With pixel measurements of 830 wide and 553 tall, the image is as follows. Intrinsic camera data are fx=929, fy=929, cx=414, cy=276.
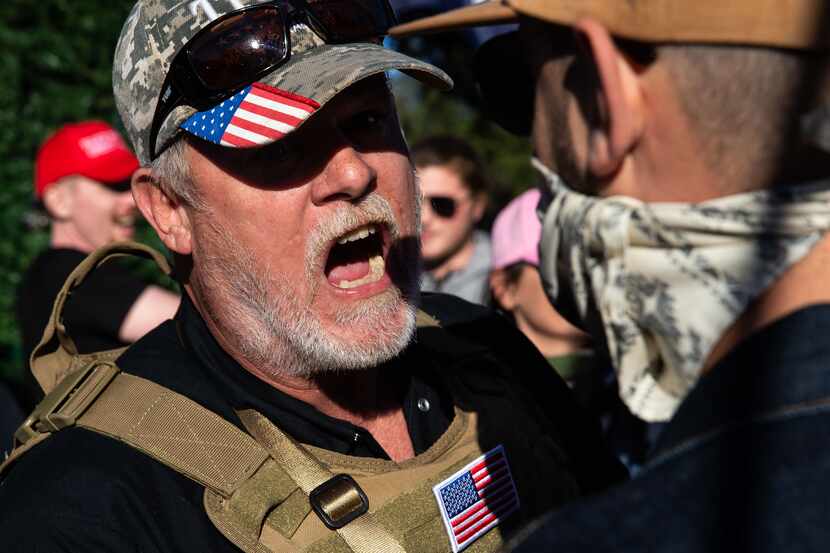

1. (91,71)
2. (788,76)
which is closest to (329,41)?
(788,76)

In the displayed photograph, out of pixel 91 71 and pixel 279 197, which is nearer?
pixel 279 197

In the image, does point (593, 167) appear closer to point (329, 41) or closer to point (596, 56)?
point (596, 56)

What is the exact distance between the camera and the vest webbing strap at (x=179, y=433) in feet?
5.47

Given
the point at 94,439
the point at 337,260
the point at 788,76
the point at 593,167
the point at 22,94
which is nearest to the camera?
the point at 788,76

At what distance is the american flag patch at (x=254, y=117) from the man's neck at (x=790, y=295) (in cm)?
99

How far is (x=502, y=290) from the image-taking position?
12.0ft

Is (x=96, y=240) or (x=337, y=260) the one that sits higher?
(x=337, y=260)

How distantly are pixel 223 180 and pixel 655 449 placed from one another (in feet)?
3.80

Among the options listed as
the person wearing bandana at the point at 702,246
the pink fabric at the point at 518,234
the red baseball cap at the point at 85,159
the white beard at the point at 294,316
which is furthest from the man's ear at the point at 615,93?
the red baseball cap at the point at 85,159

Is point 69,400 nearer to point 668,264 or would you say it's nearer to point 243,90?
point 243,90

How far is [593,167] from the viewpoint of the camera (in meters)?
1.24

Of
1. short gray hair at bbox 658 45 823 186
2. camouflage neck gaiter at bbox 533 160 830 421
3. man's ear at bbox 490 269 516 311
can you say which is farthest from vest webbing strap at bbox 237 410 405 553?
man's ear at bbox 490 269 516 311

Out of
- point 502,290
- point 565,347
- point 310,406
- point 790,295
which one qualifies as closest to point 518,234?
point 502,290

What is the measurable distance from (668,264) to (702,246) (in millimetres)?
49
